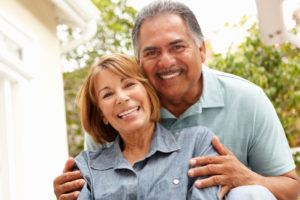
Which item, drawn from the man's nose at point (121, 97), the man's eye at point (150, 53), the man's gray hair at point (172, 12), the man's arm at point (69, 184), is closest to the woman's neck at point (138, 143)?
the man's nose at point (121, 97)

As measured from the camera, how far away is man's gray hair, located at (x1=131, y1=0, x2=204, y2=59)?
2.41 meters

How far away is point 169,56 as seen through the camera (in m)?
2.32

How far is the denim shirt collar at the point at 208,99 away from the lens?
2.37 meters

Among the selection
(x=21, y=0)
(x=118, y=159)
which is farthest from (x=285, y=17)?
(x=21, y=0)

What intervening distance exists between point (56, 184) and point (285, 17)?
1402 millimetres

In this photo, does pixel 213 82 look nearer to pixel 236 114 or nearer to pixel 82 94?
pixel 236 114

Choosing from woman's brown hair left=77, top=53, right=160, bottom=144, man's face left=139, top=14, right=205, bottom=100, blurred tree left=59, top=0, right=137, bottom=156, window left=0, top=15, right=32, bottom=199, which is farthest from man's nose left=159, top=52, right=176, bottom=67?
blurred tree left=59, top=0, right=137, bottom=156

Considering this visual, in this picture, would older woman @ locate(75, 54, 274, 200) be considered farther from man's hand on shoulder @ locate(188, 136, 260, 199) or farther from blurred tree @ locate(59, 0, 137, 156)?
blurred tree @ locate(59, 0, 137, 156)

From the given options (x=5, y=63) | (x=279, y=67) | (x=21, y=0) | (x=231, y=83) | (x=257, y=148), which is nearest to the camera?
(x=257, y=148)

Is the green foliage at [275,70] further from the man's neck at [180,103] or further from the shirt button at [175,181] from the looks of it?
the shirt button at [175,181]

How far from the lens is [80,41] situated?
5113mm

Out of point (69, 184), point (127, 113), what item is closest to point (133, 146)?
point (127, 113)

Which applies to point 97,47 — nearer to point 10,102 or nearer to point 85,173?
point 10,102

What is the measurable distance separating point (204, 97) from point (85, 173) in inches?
34.7
